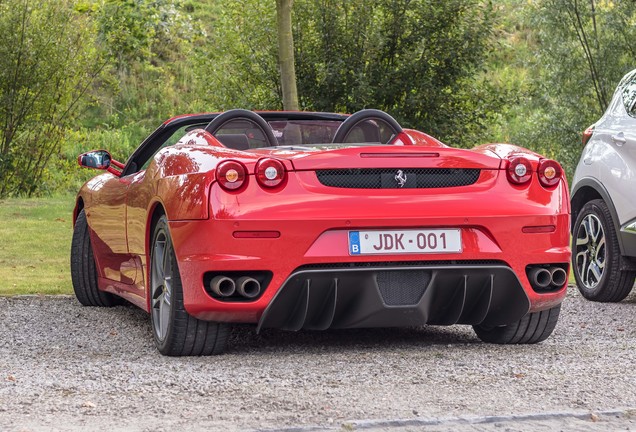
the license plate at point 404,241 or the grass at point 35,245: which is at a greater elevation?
the license plate at point 404,241

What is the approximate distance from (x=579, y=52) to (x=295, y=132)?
65.7 feet

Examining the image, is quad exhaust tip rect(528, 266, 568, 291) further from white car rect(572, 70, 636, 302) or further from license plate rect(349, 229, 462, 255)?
white car rect(572, 70, 636, 302)

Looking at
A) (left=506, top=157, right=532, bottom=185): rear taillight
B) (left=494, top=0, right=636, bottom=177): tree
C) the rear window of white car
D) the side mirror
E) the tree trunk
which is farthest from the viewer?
(left=494, top=0, right=636, bottom=177): tree

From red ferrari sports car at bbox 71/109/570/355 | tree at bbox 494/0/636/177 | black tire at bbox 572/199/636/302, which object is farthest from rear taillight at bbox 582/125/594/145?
tree at bbox 494/0/636/177

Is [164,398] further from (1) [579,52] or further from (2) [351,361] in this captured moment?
(1) [579,52]

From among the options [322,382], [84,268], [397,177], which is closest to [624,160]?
[397,177]

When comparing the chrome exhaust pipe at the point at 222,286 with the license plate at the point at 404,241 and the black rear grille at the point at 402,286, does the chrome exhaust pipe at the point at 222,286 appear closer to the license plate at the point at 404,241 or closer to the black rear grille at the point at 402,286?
the license plate at the point at 404,241

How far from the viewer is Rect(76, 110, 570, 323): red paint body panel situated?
592 centimetres

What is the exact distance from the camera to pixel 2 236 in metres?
15.0

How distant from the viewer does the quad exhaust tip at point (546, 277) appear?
6359 mm

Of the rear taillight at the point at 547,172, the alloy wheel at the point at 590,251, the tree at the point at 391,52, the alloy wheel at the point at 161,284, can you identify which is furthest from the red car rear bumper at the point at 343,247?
the tree at the point at 391,52

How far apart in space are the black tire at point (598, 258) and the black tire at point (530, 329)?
2.62 m

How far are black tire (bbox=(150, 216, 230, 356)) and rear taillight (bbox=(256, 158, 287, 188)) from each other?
649 millimetres

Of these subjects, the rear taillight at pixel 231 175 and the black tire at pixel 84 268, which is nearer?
the rear taillight at pixel 231 175
